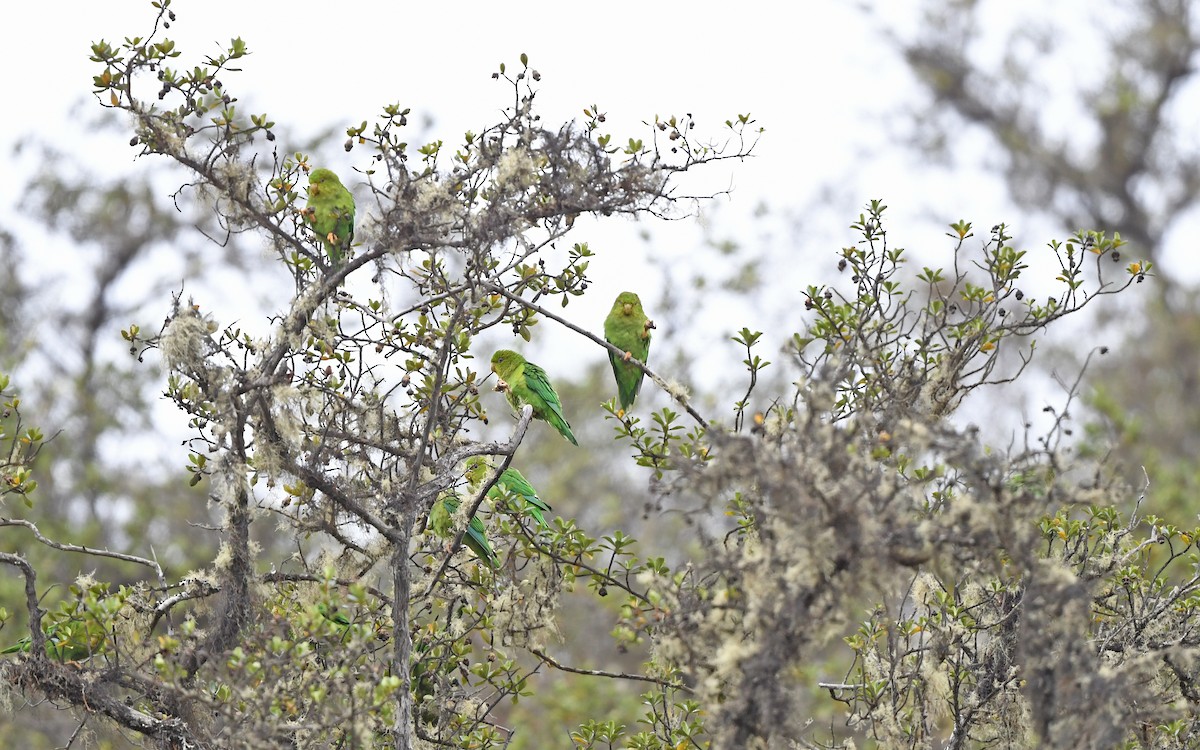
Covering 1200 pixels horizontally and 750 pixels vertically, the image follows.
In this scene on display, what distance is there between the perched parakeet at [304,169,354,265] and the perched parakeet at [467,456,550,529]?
3.31 feet

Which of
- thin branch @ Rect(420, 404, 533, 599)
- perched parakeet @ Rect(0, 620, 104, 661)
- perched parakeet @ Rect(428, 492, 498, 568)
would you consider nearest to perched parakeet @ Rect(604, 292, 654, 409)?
perched parakeet @ Rect(428, 492, 498, 568)

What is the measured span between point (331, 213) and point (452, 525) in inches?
53.4

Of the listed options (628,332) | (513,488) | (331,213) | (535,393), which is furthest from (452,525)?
(628,332)

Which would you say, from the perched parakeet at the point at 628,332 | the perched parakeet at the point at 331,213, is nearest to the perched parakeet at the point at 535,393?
the perched parakeet at the point at 628,332

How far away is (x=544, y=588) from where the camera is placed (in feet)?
16.1

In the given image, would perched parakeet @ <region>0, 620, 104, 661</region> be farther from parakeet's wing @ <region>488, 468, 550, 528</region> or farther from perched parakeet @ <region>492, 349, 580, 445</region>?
perched parakeet @ <region>492, 349, 580, 445</region>

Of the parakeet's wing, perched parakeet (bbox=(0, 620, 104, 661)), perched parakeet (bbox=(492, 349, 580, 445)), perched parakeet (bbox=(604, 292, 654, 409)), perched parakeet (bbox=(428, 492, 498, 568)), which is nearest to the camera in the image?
perched parakeet (bbox=(0, 620, 104, 661))

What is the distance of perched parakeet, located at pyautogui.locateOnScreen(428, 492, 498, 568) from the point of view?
199 inches

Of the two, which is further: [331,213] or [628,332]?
[628,332]

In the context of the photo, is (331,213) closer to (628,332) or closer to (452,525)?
(452,525)

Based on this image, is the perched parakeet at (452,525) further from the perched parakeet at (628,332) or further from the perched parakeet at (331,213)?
the perched parakeet at (628,332)

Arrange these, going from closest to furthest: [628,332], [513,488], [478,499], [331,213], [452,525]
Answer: [478,499], [331,213], [452,525], [513,488], [628,332]

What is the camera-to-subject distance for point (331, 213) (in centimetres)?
502

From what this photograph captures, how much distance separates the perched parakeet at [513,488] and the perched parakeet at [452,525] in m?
0.13
